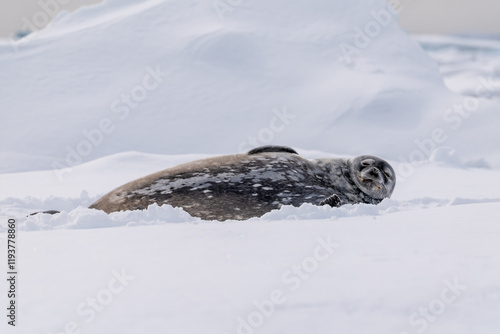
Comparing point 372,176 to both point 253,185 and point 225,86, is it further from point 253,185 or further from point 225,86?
point 225,86

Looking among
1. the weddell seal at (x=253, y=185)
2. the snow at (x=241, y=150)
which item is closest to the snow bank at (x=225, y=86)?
the snow at (x=241, y=150)

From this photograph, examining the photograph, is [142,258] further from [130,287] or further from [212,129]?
[212,129]

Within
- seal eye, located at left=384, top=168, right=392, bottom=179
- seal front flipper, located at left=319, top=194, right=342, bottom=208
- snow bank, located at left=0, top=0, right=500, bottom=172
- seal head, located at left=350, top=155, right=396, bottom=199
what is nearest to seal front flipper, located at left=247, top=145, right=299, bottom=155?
seal head, located at left=350, top=155, right=396, bottom=199

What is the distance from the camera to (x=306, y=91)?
500 inches

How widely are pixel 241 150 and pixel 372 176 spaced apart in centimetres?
574

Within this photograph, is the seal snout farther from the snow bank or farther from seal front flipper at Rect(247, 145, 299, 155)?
the snow bank

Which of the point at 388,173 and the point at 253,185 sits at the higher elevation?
the point at 253,185

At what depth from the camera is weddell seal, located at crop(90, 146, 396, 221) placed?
4.40 metres

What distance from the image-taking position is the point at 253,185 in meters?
4.62

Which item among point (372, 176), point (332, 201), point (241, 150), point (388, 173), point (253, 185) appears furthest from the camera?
point (241, 150)

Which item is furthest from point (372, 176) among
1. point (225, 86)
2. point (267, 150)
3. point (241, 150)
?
point (225, 86)

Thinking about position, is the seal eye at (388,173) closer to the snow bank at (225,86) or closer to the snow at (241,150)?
the snow at (241,150)

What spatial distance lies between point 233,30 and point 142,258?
39.9 ft

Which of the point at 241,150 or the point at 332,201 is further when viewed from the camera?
the point at 241,150
